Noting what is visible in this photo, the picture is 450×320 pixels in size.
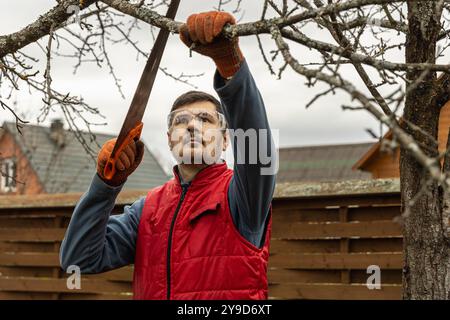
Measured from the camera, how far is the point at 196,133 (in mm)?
2477

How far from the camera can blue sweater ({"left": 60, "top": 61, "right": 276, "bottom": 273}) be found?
2191 millimetres

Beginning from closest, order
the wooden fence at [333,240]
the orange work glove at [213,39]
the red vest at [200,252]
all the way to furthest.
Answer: the orange work glove at [213,39], the red vest at [200,252], the wooden fence at [333,240]

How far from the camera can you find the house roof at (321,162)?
28703 millimetres

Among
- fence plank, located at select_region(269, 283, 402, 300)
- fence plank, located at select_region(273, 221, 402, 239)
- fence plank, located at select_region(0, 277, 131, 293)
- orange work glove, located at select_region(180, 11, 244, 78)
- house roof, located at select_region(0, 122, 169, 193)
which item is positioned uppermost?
house roof, located at select_region(0, 122, 169, 193)

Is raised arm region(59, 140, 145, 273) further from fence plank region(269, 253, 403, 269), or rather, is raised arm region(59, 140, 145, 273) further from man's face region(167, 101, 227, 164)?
fence plank region(269, 253, 403, 269)

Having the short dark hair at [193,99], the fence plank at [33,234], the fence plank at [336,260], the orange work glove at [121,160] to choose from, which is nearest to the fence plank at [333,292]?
the fence plank at [336,260]

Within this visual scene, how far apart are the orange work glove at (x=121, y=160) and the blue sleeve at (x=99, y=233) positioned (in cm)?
3

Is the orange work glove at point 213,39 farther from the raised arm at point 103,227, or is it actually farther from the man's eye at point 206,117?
the raised arm at point 103,227

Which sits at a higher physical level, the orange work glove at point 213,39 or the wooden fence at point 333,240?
the orange work glove at point 213,39

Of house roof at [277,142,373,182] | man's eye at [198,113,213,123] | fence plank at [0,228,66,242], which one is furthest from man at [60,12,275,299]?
house roof at [277,142,373,182]

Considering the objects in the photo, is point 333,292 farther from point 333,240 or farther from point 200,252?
point 200,252

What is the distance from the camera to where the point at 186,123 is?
2523mm

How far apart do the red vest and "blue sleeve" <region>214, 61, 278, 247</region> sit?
57 millimetres

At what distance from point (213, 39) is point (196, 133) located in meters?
0.52
